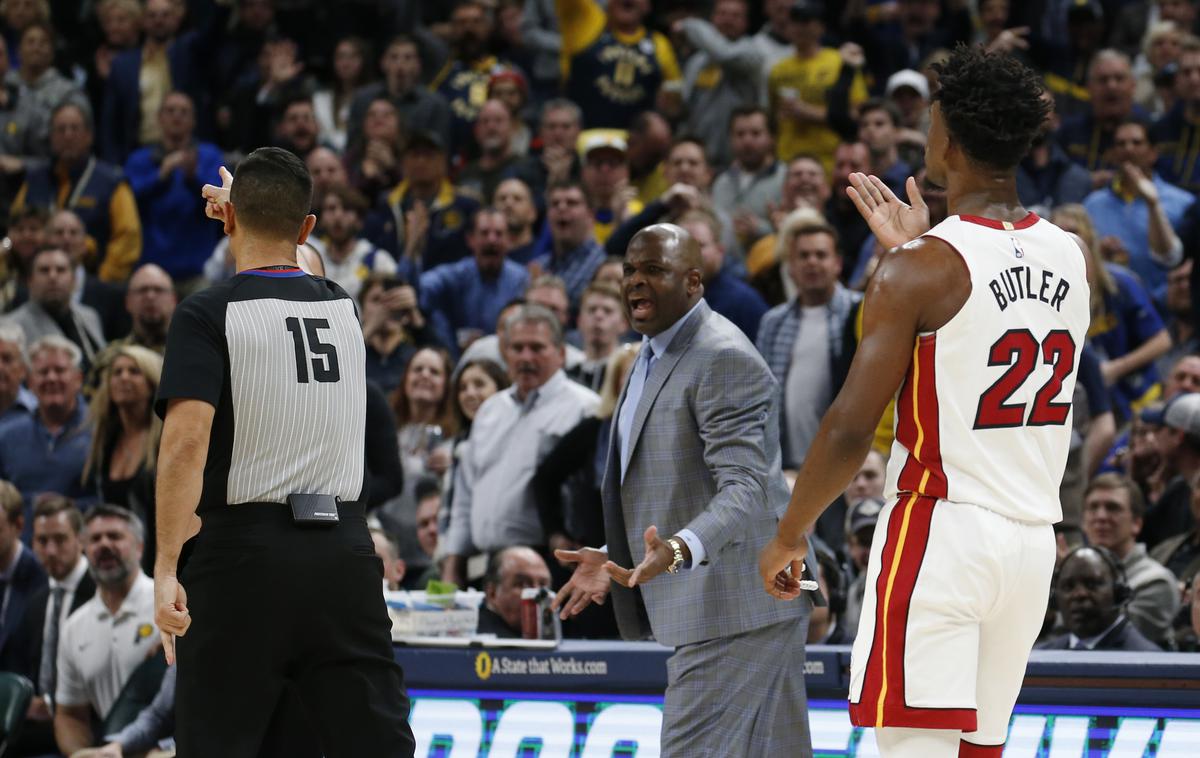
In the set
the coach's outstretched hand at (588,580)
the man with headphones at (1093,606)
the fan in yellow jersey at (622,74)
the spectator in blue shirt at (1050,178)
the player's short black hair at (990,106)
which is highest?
the fan in yellow jersey at (622,74)

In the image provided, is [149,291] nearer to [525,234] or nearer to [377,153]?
[525,234]

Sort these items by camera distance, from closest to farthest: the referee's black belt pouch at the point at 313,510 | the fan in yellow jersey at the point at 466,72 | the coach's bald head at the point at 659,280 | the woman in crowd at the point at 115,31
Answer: the referee's black belt pouch at the point at 313,510, the coach's bald head at the point at 659,280, the fan in yellow jersey at the point at 466,72, the woman in crowd at the point at 115,31

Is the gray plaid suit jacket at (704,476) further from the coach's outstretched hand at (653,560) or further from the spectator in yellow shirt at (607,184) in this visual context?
the spectator in yellow shirt at (607,184)

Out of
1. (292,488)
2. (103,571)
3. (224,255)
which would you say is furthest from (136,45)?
(292,488)

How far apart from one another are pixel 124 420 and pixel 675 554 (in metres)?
5.33

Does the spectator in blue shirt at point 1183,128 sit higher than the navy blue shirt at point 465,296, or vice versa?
the spectator in blue shirt at point 1183,128

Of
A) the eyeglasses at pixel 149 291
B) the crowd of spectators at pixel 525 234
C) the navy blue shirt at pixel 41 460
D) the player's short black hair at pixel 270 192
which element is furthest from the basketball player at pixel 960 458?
the eyeglasses at pixel 149 291

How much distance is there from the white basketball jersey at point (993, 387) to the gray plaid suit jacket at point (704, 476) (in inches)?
39.9

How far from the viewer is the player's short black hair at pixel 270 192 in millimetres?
4770

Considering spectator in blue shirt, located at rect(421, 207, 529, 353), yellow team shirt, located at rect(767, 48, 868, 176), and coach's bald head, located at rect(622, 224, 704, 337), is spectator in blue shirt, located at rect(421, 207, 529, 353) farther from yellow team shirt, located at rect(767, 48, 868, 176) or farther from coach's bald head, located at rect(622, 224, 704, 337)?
coach's bald head, located at rect(622, 224, 704, 337)

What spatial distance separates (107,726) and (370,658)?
3.73 m

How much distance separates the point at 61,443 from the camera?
1005 cm

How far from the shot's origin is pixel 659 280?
534cm

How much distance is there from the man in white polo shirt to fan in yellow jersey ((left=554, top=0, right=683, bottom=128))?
6.56m
